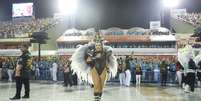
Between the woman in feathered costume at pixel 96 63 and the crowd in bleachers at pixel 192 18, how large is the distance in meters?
20.1

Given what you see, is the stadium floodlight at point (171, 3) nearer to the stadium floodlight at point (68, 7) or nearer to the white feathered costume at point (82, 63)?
the stadium floodlight at point (68, 7)

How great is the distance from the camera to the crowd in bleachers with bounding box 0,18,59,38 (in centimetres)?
3438

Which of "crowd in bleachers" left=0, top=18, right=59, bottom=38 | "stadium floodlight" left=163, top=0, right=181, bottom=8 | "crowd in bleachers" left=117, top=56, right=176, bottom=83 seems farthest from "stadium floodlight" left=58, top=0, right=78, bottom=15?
"crowd in bleachers" left=117, top=56, right=176, bottom=83

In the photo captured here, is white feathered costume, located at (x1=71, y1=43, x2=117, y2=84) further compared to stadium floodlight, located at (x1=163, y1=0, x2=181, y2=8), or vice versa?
stadium floodlight, located at (x1=163, y1=0, x2=181, y2=8)

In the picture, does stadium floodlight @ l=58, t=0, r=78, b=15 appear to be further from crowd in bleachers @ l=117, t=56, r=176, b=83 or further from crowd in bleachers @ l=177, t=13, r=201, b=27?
crowd in bleachers @ l=117, t=56, r=176, b=83

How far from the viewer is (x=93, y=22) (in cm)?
3397

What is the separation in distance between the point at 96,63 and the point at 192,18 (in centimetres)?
2126

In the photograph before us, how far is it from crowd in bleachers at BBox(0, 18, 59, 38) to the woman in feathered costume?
77.5 feet

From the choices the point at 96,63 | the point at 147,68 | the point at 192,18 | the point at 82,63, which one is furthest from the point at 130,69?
the point at 96,63

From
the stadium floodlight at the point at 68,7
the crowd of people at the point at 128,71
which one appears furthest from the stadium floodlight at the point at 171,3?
the stadium floodlight at the point at 68,7

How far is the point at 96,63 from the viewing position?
10.5m

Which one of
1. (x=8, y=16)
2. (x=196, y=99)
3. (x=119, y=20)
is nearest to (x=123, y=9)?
(x=119, y=20)

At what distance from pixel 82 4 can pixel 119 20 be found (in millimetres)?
3971

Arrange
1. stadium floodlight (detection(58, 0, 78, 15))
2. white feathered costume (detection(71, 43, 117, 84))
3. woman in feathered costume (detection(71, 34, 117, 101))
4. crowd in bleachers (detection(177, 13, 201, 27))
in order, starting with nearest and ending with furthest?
woman in feathered costume (detection(71, 34, 117, 101))
white feathered costume (detection(71, 43, 117, 84))
crowd in bleachers (detection(177, 13, 201, 27))
stadium floodlight (detection(58, 0, 78, 15))
